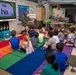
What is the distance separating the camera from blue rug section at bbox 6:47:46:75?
8.62 ft

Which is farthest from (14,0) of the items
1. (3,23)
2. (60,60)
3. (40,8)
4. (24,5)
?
(60,60)

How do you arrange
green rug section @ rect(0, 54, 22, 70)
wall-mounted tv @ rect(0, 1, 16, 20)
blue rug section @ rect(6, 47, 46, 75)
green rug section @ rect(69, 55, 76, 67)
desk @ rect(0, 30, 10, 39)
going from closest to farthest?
1. blue rug section @ rect(6, 47, 46, 75)
2. green rug section @ rect(0, 54, 22, 70)
3. green rug section @ rect(69, 55, 76, 67)
4. desk @ rect(0, 30, 10, 39)
5. wall-mounted tv @ rect(0, 1, 16, 20)

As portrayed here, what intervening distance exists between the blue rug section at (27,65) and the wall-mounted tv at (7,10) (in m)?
3.02

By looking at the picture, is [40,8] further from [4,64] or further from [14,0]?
[4,64]

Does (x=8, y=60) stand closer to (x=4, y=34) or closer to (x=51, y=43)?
(x=51, y=43)

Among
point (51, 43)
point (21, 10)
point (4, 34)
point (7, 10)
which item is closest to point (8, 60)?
point (51, 43)

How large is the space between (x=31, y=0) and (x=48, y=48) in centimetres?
521

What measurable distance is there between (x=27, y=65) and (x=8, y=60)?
0.61 metres

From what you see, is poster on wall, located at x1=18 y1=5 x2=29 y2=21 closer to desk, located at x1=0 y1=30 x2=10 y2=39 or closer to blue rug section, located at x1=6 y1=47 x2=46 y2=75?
desk, located at x1=0 y1=30 x2=10 y2=39

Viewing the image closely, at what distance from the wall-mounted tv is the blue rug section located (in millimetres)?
3023

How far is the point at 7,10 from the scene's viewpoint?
19.4 ft

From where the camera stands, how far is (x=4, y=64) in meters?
2.98

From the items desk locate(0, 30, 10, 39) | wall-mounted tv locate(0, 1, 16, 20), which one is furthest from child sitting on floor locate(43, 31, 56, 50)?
wall-mounted tv locate(0, 1, 16, 20)

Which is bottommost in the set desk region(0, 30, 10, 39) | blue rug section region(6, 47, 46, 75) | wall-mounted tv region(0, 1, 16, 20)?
blue rug section region(6, 47, 46, 75)
